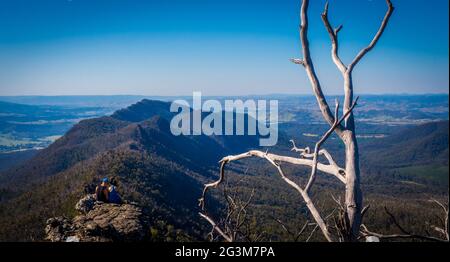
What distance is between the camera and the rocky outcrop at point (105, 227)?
735 cm

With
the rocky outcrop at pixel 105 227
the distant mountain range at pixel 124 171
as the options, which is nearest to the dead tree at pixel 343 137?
the rocky outcrop at pixel 105 227

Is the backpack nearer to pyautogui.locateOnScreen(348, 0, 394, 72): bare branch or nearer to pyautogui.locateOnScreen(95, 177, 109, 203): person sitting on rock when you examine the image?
pyautogui.locateOnScreen(95, 177, 109, 203): person sitting on rock

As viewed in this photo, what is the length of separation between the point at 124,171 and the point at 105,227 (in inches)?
2336

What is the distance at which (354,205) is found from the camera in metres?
3.00

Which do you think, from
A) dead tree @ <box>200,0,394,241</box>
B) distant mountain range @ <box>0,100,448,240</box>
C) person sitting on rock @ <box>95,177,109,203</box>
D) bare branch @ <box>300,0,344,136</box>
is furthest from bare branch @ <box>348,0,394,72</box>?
distant mountain range @ <box>0,100,448,240</box>

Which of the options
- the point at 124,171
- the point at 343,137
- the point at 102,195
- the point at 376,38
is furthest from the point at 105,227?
the point at 124,171

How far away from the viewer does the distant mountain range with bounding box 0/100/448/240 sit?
145 feet

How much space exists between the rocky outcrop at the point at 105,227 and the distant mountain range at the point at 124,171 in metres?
6.48

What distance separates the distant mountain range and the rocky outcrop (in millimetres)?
6483

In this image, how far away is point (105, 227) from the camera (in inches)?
314
